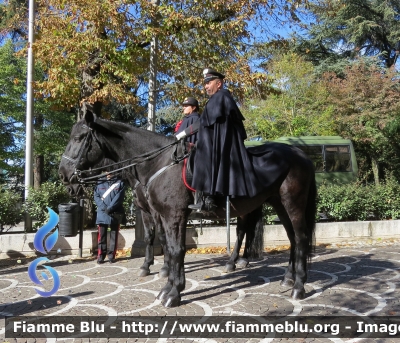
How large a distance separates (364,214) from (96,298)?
7571 millimetres

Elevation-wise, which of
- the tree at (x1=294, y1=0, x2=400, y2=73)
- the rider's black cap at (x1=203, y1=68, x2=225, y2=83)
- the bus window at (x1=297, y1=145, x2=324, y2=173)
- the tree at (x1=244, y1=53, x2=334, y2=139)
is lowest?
the rider's black cap at (x1=203, y1=68, x2=225, y2=83)

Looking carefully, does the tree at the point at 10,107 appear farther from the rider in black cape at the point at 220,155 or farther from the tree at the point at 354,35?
the tree at the point at 354,35

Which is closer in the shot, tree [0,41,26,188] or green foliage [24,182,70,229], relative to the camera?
green foliage [24,182,70,229]

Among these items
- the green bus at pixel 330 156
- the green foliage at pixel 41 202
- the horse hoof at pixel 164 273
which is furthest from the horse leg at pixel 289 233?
the green bus at pixel 330 156

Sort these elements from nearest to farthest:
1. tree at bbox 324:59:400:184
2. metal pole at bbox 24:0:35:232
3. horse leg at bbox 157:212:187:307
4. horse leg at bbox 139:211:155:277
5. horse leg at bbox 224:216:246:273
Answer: horse leg at bbox 157:212:187:307
horse leg at bbox 139:211:155:277
horse leg at bbox 224:216:246:273
metal pole at bbox 24:0:35:232
tree at bbox 324:59:400:184

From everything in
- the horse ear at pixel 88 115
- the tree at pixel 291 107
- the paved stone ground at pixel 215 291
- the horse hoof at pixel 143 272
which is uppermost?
the tree at pixel 291 107

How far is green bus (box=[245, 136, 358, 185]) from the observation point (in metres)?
18.2

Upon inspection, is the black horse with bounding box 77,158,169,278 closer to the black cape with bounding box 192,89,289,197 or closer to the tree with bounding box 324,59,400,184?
the black cape with bounding box 192,89,289,197

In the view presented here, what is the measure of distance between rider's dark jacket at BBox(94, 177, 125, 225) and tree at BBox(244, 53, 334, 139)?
16.2m

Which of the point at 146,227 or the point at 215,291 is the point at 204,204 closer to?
the point at 215,291

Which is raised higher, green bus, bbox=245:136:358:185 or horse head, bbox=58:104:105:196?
green bus, bbox=245:136:358:185

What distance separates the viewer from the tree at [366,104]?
2102cm

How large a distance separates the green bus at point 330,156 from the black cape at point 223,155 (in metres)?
13.7

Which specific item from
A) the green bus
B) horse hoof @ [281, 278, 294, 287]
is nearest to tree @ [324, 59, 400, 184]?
the green bus
